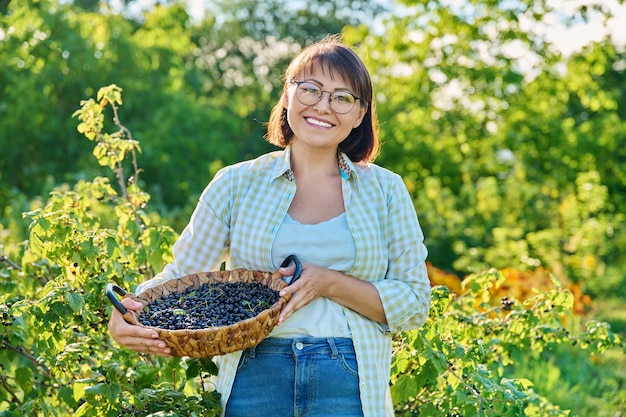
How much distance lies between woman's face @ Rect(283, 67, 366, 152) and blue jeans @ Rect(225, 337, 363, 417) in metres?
0.57

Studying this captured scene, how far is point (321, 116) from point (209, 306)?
0.62m

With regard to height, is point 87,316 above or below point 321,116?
below

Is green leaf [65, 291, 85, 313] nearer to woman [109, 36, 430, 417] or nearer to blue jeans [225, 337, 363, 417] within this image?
woman [109, 36, 430, 417]

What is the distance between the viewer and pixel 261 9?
78.5ft

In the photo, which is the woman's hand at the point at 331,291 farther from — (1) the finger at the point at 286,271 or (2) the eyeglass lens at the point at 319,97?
(2) the eyeglass lens at the point at 319,97

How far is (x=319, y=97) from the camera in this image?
8.23ft

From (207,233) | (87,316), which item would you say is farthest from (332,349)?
(87,316)

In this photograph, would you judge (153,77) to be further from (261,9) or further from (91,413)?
(261,9)

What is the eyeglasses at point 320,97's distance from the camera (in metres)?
2.51

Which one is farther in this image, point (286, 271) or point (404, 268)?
point (404, 268)

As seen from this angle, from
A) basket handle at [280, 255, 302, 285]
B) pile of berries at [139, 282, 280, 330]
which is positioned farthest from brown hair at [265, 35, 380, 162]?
pile of berries at [139, 282, 280, 330]

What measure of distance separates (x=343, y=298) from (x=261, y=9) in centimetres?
2227

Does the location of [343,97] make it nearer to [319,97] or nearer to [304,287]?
[319,97]

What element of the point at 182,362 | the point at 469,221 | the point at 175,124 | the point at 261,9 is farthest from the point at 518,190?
the point at 261,9
